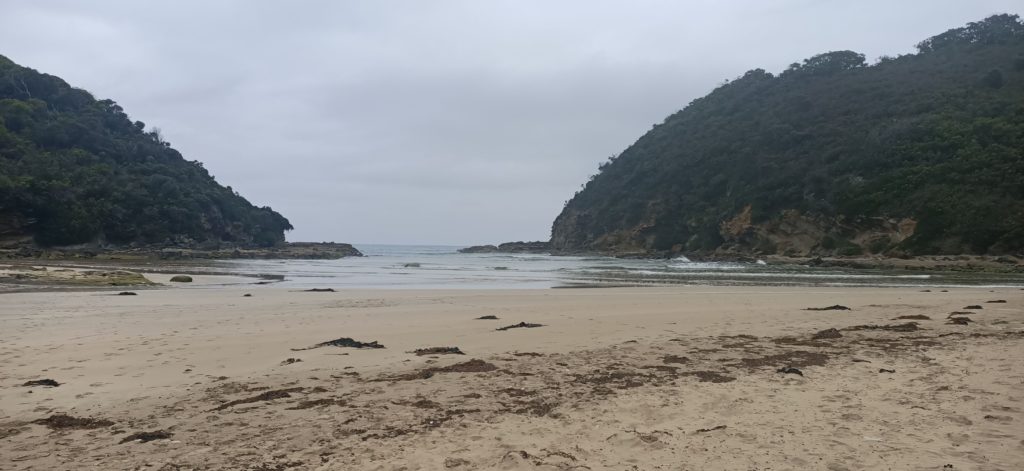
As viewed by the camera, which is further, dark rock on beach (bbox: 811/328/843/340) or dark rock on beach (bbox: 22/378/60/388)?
dark rock on beach (bbox: 811/328/843/340)

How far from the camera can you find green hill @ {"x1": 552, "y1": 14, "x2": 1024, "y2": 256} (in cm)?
4484

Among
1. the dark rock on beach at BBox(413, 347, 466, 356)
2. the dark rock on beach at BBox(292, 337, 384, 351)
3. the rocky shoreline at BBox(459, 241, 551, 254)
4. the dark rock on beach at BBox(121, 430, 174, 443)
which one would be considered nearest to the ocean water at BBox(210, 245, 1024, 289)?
the dark rock on beach at BBox(292, 337, 384, 351)

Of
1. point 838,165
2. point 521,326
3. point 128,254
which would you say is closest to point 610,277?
point 521,326

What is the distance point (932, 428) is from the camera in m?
4.43

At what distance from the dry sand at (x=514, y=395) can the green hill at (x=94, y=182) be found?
2278 inches

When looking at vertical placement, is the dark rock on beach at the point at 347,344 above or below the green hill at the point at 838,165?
below

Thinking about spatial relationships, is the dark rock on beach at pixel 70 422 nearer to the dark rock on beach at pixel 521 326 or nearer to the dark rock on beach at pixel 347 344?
the dark rock on beach at pixel 347 344

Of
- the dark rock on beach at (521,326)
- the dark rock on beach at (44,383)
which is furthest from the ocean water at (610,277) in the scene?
the dark rock on beach at (44,383)

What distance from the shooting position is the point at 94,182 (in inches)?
2515

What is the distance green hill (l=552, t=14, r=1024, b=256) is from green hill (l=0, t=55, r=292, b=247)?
58.8 meters

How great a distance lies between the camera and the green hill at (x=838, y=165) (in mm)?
44844

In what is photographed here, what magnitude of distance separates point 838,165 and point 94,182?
275 feet

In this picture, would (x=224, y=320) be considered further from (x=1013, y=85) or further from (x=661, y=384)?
(x=1013, y=85)

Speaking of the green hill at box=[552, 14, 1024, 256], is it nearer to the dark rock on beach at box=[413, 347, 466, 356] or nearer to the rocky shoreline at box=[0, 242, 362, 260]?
the dark rock on beach at box=[413, 347, 466, 356]
